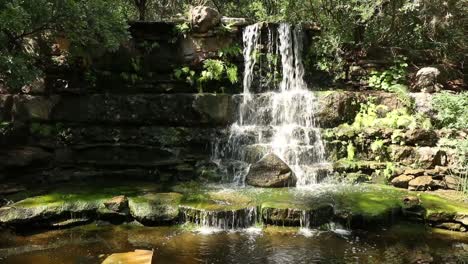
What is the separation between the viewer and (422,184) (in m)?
9.39

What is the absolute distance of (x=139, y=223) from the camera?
8.01 meters

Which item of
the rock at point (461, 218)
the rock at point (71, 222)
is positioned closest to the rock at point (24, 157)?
the rock at point (71, 222)

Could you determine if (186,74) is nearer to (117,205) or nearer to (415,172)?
(117,205)

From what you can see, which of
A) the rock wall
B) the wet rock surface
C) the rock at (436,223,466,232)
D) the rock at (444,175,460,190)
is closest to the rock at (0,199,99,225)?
the wet rock surface

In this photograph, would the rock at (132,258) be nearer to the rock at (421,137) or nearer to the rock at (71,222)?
the rock at (71,222)

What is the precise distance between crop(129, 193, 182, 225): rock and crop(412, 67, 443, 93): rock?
26.3 feet

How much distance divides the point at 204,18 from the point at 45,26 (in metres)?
4.69

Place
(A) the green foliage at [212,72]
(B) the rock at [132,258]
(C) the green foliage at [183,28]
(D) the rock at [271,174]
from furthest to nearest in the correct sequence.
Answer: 1. (C) the green foliage at [183,28]
2. (A) the green foliage at [212,72]
3. (D) the rock at [271,174]
4. (B) the rock at [132,258]

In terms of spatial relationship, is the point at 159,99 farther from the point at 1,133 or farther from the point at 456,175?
the point at 456,175

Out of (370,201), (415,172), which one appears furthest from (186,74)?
(415,172)

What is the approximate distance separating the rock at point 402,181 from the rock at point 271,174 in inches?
93.3

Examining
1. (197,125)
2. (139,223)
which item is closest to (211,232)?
(139,223)

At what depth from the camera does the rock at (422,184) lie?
370 inches

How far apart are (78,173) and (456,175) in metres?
9.01
